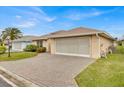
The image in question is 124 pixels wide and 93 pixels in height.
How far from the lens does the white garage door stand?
14096 mm

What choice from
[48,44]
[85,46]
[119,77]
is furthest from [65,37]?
[119,77]

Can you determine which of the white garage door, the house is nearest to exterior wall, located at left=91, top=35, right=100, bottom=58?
the house

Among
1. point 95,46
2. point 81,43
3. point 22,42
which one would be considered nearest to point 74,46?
point 81,43

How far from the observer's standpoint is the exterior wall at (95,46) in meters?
13.4

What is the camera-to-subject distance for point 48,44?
73.3 feet

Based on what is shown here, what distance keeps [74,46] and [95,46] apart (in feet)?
7.97

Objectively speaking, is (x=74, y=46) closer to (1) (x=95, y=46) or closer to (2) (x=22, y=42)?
(1) (x=95, y=46)

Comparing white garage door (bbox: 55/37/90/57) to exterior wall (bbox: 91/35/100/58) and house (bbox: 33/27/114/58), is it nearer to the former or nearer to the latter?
house (bbox: 33/27/114/58)

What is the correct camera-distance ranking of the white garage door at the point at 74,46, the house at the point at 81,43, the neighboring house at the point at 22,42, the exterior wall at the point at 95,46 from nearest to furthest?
the exterior wall at the point at 95,46 < the house at the point at 81,43 < the white garage door at the point at 74,46 < the neighboring house at the point at 22,42

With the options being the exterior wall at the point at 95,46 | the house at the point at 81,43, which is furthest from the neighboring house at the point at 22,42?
the exterior wall at the point at 95,46

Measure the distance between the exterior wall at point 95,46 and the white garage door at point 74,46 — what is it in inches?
16.7

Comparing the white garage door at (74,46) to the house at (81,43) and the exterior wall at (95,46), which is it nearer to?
the house at (81,43)

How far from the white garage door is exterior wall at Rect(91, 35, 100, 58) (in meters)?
0.42
